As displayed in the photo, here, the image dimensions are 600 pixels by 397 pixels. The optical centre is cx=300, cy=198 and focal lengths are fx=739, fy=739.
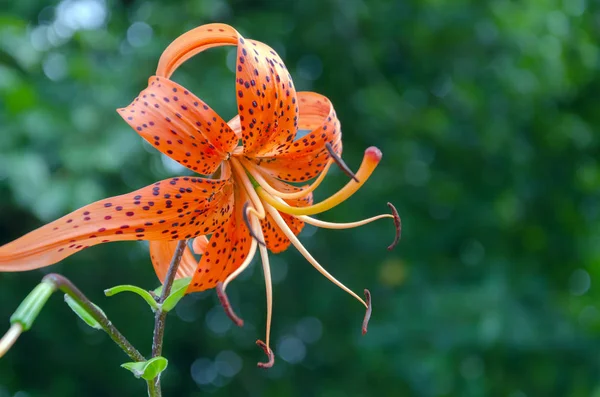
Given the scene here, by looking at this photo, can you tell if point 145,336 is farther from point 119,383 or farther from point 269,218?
point 269,218

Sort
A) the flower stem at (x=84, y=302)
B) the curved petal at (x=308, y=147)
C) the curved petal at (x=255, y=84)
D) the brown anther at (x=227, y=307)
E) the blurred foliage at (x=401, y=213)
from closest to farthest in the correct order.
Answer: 1. the flower stem at (x=84, y=302)
2. the brown anther at (x=227, y=307)
3. the curved petal at (x=255, y=84)
4. the curved petal at (x=308, y=147)
5. the blurred foliage at (x=401, y=213)

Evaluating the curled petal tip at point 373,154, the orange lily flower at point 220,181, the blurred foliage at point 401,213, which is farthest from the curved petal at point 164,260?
the blurred foliage at point 401,213

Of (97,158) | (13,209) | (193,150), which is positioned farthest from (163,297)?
(13,209)

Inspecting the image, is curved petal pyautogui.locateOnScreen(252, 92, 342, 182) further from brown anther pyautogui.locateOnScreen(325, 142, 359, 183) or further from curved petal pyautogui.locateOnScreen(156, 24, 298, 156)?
brown anther pyautogui.locateOnScreen(325, 142, 359, 183)

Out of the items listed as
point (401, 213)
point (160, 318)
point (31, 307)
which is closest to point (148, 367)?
point (160, 318)

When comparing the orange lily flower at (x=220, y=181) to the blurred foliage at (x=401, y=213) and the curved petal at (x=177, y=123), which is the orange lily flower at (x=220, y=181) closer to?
the curved petal at (x=177, y=123)

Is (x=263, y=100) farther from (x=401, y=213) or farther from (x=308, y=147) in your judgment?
(x=401, y=213)

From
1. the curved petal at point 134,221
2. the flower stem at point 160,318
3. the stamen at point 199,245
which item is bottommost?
the stamen at point 199,245

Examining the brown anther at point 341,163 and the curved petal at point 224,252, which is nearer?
the brown anther at point 341,163
